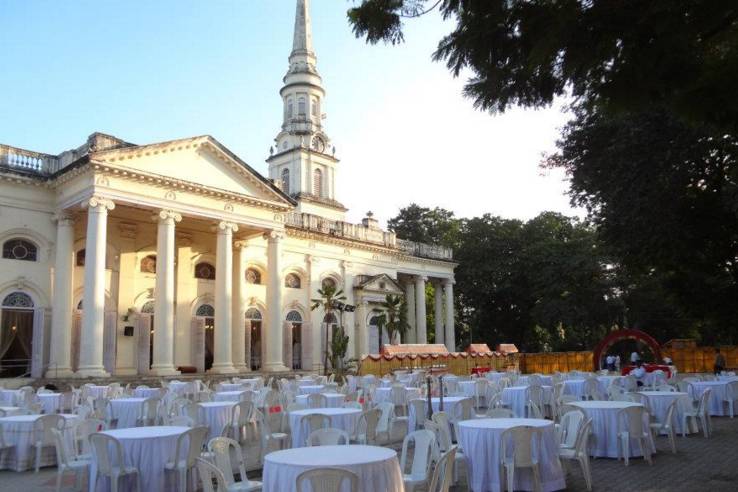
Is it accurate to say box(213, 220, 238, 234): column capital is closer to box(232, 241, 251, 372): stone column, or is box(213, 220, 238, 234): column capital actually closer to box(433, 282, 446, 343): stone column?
box(232, 241, 251, 372): stone column

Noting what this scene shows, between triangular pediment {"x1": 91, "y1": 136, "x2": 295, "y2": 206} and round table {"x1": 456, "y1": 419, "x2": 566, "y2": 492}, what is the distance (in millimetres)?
18708

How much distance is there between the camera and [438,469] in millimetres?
5445

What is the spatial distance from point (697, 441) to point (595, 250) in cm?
3043

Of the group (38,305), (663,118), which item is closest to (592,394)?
(663,118)

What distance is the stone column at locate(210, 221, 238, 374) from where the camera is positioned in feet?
82.7

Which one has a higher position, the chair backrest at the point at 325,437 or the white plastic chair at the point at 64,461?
the chair backrest at the point at 325,437

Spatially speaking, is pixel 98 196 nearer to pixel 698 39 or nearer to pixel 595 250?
pixel 698 39

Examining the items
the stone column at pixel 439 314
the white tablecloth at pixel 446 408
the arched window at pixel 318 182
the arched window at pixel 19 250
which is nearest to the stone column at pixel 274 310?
the arched window at pixel 19 250

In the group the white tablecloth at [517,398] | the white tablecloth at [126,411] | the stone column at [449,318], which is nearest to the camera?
the white tablecloth at [126,411]

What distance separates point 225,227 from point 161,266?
353 centimetres

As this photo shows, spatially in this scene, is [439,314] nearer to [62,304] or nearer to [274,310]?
[274,310]

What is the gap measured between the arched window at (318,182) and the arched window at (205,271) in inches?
505

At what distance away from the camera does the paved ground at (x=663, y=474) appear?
7.82m

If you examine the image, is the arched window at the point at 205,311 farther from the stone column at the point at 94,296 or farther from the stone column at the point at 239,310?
the stone column at the point at 94,296
